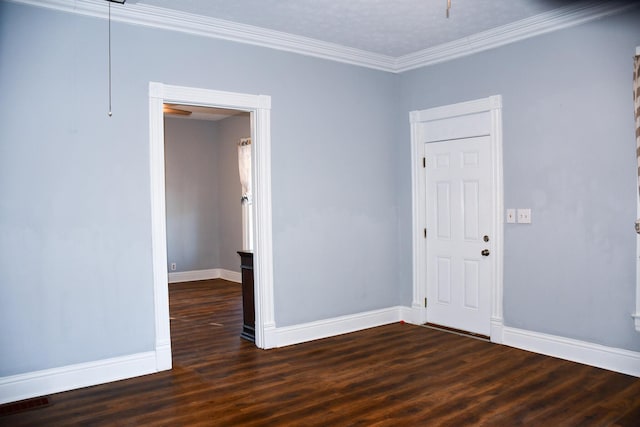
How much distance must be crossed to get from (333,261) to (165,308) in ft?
5.99

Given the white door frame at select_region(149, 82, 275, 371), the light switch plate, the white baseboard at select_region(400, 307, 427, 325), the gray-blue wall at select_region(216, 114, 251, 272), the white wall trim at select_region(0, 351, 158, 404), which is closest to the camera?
the white wall trim at select_region(0, 351, 158, 404)

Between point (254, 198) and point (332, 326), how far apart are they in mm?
1573

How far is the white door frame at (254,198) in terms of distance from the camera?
4266 mm

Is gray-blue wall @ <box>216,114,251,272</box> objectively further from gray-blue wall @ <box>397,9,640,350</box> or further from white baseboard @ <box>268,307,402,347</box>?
gray-blue wall @ <box>397,9,640,350</box>

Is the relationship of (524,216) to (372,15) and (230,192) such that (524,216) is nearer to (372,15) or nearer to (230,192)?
(372,15)

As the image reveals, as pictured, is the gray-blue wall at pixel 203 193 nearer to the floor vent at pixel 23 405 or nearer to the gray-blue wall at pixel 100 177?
the gray-blue wall at pixel 100 177

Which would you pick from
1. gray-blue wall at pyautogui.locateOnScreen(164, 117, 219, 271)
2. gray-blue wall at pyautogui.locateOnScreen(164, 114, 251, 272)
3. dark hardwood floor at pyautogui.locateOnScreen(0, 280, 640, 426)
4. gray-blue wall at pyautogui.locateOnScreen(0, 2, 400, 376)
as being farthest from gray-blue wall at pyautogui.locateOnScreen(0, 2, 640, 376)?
gray-blue wall at pyautogui.locateOnScreen(164, 117, 219, 271)

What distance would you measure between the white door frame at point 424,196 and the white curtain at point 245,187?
11.7 ft

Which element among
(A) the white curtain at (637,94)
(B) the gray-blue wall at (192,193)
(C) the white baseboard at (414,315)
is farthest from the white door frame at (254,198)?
(B) the gray-blue wall at (192,193)

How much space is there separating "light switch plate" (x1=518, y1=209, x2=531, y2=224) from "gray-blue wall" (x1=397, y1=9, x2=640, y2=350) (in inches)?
1.9

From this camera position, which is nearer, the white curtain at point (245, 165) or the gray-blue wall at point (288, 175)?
the gray-blue wall at point (288, 175)

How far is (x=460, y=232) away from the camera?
17.7ft

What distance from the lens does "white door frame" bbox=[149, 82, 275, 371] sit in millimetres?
4266

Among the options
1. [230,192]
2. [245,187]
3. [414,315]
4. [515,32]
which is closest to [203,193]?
[230,192]
